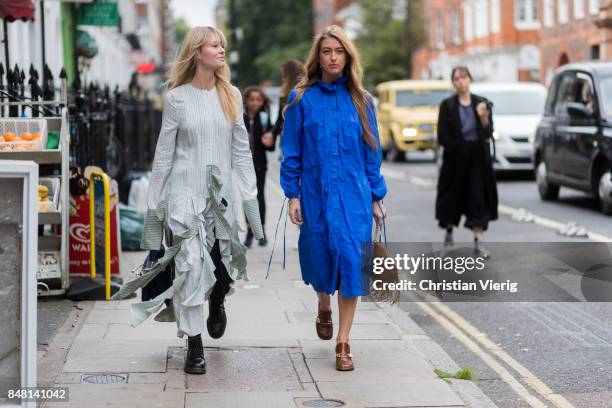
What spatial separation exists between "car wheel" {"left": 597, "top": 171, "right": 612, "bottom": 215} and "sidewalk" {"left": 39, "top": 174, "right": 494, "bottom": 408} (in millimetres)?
7217

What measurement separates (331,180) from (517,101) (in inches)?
727

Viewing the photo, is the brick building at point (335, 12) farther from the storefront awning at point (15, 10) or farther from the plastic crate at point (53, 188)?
the plastic crate at point (53, 188)

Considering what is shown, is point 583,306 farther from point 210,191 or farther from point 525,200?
point 525,200

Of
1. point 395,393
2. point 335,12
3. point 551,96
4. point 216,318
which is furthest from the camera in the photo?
point 335,12

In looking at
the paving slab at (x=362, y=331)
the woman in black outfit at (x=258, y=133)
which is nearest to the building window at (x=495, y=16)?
the woman in black outfit at (x=258, y=133)

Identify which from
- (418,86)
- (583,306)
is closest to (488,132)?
(583,306)

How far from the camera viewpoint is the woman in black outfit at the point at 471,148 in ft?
38.2

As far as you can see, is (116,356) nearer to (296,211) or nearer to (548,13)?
(296,211)

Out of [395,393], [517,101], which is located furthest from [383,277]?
[517,101]

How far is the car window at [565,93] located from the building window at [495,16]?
42477 mm

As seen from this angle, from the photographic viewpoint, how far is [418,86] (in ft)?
109

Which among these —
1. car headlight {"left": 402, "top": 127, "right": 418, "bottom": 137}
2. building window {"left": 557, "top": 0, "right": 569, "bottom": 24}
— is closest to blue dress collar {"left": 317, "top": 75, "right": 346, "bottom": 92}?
car headlight {"left": 402, "top": 127, "right": 418, "bottom": 137}

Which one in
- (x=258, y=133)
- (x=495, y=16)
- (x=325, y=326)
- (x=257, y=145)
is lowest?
(x=325, y=326)

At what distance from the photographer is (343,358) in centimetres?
674
